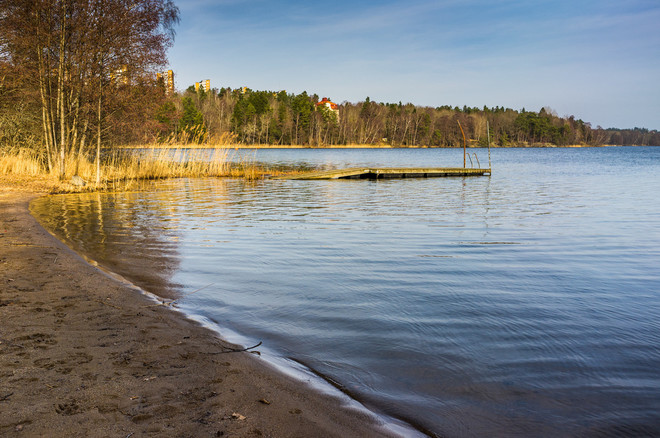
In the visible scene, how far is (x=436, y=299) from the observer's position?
6.44m

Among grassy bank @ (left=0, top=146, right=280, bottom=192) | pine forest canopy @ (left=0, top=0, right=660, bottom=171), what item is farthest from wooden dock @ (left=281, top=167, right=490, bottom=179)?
pine forest canopy @ (left=0, top=0, right=660, bottom=171)

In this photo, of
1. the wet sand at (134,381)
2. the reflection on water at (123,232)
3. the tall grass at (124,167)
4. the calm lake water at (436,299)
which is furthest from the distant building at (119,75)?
the wet sand at (134,381)

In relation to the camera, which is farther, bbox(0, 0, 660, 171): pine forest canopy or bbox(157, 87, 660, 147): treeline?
bbox(157, 87, 660, 147): treeline

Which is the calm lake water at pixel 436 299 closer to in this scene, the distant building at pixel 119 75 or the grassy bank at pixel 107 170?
the grassy bank at pixel 107 170

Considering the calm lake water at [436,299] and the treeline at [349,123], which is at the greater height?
the treeline at [349,123]

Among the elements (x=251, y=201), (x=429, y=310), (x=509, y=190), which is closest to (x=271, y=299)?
(x=429, y=310)

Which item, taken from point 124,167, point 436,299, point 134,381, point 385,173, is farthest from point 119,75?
point 134,381

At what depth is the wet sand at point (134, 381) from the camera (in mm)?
2828

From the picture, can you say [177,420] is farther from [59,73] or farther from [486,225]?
[59,73]

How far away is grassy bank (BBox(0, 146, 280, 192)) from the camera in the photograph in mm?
20083

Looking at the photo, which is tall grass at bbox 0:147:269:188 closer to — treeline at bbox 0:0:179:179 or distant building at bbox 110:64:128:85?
treeline at bbox 0:0:179:179

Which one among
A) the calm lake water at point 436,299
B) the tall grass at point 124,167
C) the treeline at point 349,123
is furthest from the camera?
the treeline at point 349,123

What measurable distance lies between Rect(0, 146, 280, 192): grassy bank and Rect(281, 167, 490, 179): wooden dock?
153 inches

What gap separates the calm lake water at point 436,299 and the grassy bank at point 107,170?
5.40 metres
